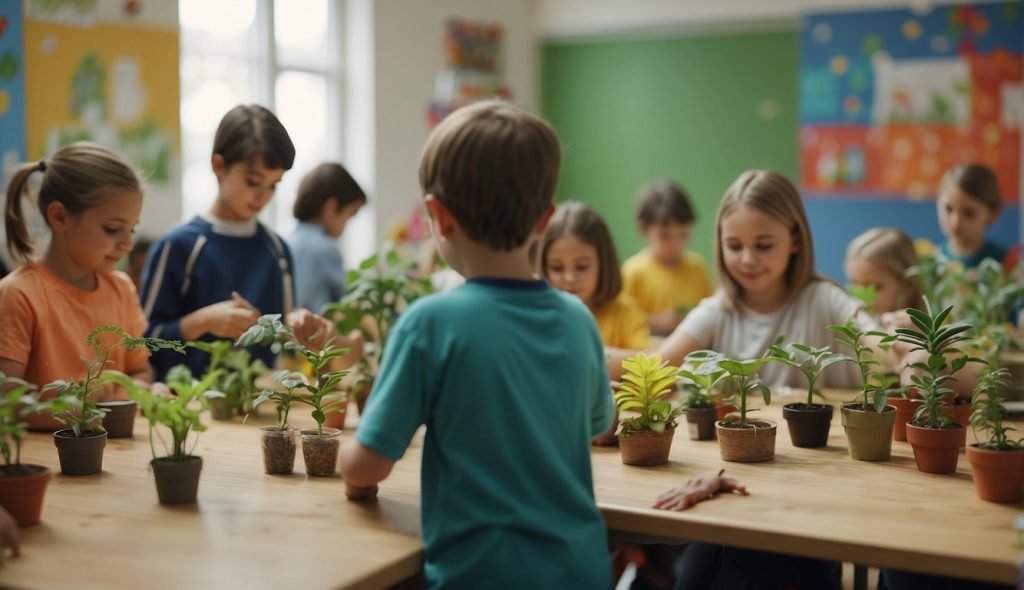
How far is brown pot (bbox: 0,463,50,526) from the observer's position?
64.2 inches

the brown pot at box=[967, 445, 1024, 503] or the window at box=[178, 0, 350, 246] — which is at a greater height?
the window at box=[178, 0, 350, 246]

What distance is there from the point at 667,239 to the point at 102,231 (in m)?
3.30

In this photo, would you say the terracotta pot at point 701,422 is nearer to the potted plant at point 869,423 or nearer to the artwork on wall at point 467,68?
the potted plant at point 869,423

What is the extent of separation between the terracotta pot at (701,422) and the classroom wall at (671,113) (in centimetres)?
496

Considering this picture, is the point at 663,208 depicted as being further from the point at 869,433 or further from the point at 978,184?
the point at 869,433

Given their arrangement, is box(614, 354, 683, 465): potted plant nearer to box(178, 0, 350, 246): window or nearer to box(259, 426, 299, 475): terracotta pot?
box(259, 426, 299, 475): terracotta pot

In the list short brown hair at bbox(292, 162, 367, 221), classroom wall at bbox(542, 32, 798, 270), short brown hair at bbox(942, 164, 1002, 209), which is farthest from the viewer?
classroom wall at bbox(542, 32, 798, 270)

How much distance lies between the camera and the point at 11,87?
174 inches

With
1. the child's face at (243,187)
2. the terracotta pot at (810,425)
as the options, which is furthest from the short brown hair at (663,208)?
the terracotta pot at (810,425)

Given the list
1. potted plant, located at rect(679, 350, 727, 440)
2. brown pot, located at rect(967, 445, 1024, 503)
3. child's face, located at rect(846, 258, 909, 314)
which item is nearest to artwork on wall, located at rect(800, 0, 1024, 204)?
child's face, located at rect(846, 258, 909, 314)

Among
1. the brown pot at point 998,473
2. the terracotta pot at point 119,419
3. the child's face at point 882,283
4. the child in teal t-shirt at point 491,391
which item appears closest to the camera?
the child in teal t-shirt at point 491,391

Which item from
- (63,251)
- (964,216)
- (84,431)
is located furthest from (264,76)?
(84,431)

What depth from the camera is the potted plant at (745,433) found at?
6.64 ft

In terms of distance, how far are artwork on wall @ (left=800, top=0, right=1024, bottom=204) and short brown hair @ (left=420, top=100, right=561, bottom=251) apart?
5506 mm
